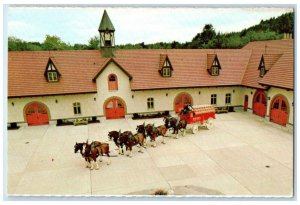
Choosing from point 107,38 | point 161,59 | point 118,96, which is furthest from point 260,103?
point 107,38

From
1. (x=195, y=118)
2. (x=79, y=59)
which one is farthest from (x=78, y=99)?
(x=195, y=118)

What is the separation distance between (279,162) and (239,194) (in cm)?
447

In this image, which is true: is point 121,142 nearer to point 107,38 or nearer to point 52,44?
point 107,38

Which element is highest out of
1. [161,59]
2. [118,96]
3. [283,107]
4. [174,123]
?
[161,59]

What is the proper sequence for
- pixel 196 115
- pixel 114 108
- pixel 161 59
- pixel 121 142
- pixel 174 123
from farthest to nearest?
pixel 161 59 < pixel 114 108 < pixel 196 115 < pixel 174 123 < pixel 121 142

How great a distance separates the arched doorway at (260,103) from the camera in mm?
23858

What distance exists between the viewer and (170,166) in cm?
1509

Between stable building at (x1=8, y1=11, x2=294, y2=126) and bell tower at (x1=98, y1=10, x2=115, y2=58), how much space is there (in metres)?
0.09

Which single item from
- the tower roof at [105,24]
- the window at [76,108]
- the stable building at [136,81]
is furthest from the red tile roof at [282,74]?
the window at [76,108]

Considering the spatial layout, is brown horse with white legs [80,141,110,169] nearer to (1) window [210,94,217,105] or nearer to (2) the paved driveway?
(2) the paved driveway

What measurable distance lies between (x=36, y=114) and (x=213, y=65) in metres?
17.4

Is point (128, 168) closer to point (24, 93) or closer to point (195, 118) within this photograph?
point (195, 118)

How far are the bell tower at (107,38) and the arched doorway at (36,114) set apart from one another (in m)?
7.59
